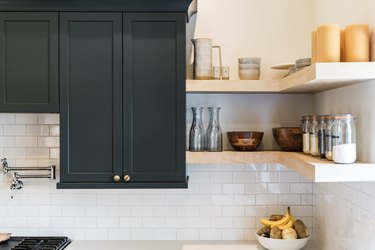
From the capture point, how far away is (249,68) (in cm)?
251

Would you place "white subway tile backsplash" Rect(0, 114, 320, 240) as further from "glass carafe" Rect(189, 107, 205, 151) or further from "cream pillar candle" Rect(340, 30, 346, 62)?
"cream pillar candle" Rect(340, 30, 346, 62)

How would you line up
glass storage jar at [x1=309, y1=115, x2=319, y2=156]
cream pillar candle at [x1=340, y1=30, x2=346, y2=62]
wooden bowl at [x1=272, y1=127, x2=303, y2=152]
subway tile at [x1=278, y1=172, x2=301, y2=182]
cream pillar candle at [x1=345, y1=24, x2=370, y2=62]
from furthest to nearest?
subway tile at [x1=278, y1=172, x2=301, y2=182]
wooden bowl at [x1=272, y1=127, x2=303, y2=152]
glass storage jar at [x1=309, y1=115, x2=319, y2=156]
cream pillar candle at [x1=340, y1=30, x2=346, y2=62]
cream pillar candle at [x1=345, y1=24, x2=370, y2=62]

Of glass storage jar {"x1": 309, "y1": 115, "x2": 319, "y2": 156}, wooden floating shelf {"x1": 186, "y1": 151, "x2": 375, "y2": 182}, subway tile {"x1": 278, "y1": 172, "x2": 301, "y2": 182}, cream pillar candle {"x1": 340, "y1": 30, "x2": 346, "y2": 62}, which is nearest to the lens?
wooden floating shelf {"x1": 186, "y1": 151, "x2": 375, "y2": 182}

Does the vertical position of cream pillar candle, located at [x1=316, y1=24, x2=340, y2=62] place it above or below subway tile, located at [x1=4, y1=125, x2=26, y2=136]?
above

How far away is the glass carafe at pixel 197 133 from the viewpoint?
256 cm

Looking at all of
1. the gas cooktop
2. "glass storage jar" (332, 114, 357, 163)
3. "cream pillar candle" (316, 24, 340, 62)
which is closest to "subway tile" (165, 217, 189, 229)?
the gas cooktop

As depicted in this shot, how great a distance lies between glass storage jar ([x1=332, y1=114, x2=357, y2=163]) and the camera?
1.72 meters

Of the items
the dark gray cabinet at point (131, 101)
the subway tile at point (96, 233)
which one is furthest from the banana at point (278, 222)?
the subway tile at point (96, 233)

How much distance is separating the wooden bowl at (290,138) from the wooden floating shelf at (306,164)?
8 cm

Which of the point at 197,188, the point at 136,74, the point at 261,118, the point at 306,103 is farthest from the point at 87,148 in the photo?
the point at 306,103

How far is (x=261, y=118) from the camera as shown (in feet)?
8.86

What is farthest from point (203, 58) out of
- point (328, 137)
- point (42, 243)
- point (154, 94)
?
point (42, 243)

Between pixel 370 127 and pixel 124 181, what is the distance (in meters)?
1.34

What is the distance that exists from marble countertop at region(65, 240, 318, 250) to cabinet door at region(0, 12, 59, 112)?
36.7 inches
